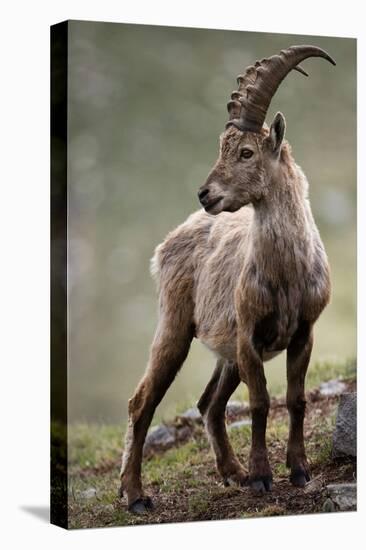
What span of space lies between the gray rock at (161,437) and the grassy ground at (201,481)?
0.19 metres

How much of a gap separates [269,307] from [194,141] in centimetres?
272

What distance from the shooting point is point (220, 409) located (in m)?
11.5

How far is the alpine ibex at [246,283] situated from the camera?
10461 mm

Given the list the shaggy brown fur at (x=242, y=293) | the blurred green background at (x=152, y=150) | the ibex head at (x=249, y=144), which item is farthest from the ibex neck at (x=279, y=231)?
the blurred green background at (x=152, y=150)

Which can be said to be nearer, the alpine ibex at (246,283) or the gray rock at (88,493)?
the alpine ibex at (246,283)

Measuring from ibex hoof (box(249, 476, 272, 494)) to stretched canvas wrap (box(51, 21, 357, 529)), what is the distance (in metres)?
0.01

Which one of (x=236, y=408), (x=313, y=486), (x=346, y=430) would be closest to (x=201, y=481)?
(x=313, y=486)

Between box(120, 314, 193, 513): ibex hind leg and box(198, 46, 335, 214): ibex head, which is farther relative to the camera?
box(120, 314, 193, 513): ibex hind leg

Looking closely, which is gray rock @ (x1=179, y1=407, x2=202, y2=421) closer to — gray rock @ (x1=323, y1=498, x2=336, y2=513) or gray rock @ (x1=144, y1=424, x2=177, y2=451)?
gray rock @ (x1=144, y1=424, x2=177, y2=451)

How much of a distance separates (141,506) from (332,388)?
3.27 meters

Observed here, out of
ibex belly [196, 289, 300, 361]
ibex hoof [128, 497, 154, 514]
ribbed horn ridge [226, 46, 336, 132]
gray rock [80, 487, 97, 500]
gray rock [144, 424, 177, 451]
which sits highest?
ribbed horn ridge [226, 46, 336, 132]

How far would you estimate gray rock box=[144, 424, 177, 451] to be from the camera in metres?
13.1

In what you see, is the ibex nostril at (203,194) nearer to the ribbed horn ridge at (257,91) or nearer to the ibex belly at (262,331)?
the ribbed horn ridge at (257,91)

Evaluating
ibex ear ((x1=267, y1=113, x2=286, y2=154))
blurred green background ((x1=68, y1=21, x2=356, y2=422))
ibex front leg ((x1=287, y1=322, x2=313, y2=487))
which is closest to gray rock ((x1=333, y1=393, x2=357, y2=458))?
ibex front leg ((x1=287, y1=322, x2=313, y2=487))
